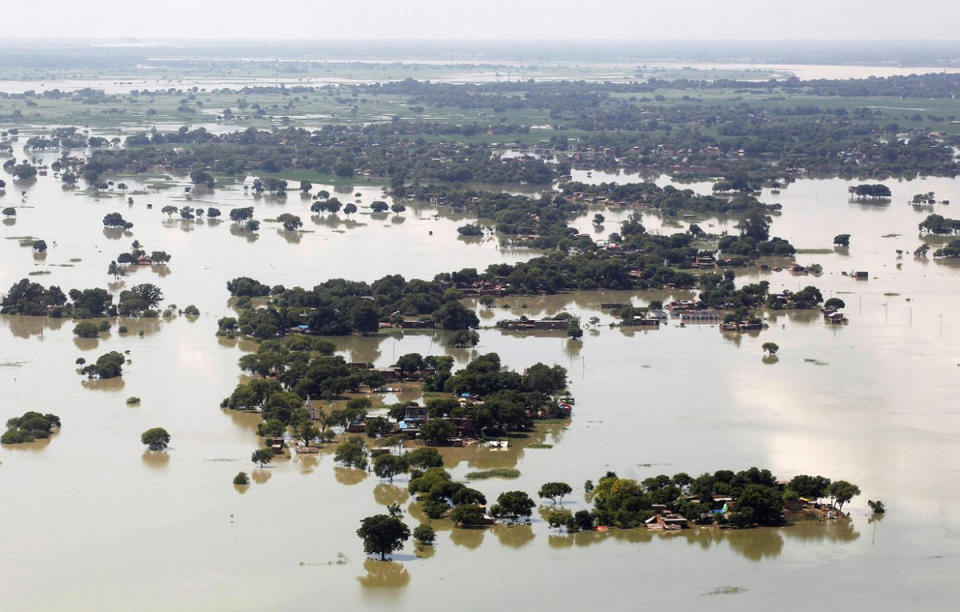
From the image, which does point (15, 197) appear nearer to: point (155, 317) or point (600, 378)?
point (155, 317)

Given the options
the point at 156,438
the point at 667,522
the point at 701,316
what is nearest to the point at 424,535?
the point at 667,522

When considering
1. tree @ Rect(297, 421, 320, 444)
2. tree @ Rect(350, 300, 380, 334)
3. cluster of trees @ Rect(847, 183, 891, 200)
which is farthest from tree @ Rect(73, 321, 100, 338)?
cluster of trees @ Rect(847, 183, 891, 200)

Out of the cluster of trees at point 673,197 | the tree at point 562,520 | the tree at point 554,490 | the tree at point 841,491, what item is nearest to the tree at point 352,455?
the tree at point 554,490

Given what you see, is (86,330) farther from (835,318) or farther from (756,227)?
(756,227)

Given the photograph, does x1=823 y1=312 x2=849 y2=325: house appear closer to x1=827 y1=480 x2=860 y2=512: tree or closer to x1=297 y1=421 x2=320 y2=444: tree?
x1=827 y1=480 x2=860 y2=512: tree

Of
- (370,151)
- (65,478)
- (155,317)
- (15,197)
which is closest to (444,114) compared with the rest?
(370,151)
